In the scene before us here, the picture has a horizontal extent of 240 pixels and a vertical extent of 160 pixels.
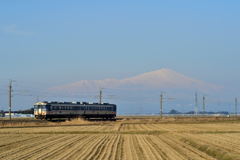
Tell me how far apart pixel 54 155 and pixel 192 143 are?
13.9 metres

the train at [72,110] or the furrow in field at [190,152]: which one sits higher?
the train at [72,110]

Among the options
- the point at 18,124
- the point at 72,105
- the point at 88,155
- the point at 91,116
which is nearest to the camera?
the point at 88,155

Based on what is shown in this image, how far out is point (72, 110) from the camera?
9094 centimetres

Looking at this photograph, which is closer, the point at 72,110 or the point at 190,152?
the point at 190,152

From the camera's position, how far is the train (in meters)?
84.4

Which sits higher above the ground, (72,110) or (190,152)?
(72,110)

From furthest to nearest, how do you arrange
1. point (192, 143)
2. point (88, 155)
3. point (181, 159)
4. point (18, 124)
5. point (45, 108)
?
1. point (45, 108)
2. point (18, 124)
3. point (192, 143)
4. point (88, 155)
5. point (181, 159)

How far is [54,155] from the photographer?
25562 millimetres

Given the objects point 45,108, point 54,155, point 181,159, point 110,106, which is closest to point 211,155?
point 181,159

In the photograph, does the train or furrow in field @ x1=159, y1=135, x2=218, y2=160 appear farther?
the train

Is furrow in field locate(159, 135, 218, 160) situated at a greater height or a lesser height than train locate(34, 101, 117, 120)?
lesser

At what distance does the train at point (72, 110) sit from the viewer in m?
84.4

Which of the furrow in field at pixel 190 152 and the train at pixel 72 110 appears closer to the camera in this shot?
the furrow in field at pixel 190 152

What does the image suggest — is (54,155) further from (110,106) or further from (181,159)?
(110,106)
